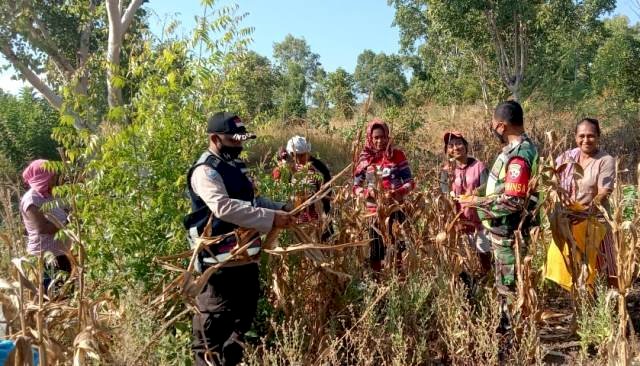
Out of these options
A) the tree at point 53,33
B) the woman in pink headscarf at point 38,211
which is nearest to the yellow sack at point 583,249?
the woman in pink headscarf at point 38,211

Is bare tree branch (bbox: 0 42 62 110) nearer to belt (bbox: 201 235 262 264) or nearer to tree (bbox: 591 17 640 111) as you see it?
belt (bbox: 201 235 262 264)

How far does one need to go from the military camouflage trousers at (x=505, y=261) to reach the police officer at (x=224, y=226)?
4.69ft

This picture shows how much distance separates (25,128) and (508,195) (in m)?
12.4

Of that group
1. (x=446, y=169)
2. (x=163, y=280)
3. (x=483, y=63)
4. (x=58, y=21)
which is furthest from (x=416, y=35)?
(x=163, y=280)

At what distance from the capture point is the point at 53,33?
10.3 metres

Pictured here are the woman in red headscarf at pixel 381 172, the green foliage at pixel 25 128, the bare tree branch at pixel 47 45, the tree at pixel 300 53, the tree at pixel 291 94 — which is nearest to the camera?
the woman in red headscarf at pixel 381 172

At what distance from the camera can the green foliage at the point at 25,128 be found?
37.7 ft

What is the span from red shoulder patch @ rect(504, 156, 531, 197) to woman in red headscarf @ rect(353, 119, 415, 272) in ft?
3.76

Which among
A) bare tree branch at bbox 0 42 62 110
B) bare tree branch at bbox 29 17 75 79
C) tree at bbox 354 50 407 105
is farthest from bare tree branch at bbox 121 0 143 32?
tree at bbox 354 50 407 105

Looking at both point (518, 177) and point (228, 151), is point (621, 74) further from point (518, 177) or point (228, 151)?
point (228, 151)

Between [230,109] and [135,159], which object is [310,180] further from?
[135,159]

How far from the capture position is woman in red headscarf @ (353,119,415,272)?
382cm

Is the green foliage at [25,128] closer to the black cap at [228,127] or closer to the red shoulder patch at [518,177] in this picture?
the black cap at [228,127]

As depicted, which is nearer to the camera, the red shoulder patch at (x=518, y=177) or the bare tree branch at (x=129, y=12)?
the red shoulder patch at (x=518, y=177)
